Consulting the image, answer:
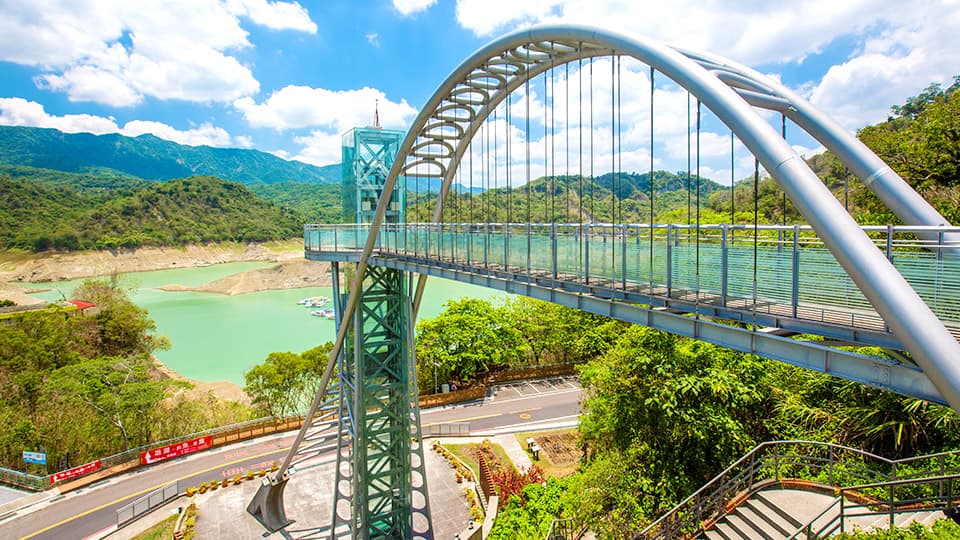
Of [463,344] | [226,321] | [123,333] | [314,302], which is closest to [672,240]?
[463,344]

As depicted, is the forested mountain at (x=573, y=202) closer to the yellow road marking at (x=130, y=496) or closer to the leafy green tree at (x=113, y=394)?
the yellow road marking at (x=130, y=496)

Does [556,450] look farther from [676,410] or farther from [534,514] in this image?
[676,410]

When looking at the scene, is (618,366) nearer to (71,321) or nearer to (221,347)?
(71,321)

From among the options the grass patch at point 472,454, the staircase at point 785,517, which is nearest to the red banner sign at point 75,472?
the grass patch at point 472,454

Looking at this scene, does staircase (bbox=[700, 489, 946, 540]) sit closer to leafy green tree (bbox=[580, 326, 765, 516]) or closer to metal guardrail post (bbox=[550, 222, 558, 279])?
leafy green tree (bbox=[580, 326, 765, 516])

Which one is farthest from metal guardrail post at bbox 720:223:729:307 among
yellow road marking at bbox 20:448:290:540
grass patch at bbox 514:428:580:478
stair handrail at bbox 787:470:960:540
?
yellow road marking at bbox 20:448:290:540

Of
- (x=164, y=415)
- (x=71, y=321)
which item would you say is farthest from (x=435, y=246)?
(x=71, y=321)
